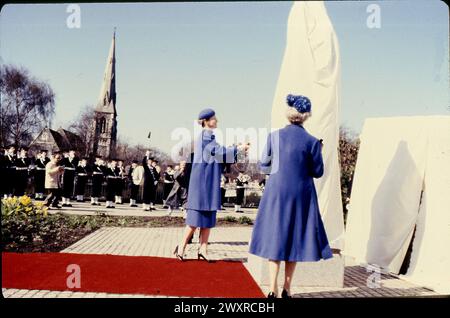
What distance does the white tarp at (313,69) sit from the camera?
4020mm

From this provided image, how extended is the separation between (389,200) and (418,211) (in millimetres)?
332

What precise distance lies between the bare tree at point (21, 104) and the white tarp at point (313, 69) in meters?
2.17

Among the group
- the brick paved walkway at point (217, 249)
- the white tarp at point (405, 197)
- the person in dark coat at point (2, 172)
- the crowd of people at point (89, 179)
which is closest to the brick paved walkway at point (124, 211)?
the crowd of people at point (89, 179)

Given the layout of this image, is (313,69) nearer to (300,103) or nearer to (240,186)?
(300,103)

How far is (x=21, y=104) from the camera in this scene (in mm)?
4445

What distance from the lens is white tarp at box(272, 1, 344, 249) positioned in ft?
13.2

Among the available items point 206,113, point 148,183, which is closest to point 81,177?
A: point 148,183

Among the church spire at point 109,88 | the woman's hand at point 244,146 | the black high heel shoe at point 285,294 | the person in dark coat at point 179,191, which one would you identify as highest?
the church spire at point 109,88

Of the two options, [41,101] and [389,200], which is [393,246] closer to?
[389,200]

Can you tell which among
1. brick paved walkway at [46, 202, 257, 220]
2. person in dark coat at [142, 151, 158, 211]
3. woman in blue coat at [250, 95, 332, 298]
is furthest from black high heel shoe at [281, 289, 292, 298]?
person in dark coat at [142, 151, 158, 211]

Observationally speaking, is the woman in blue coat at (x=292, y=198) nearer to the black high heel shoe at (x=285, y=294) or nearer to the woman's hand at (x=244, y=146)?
the black high heel shoe at (x=285, y=294)

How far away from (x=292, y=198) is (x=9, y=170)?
9.46 feet

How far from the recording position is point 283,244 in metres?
3.45
